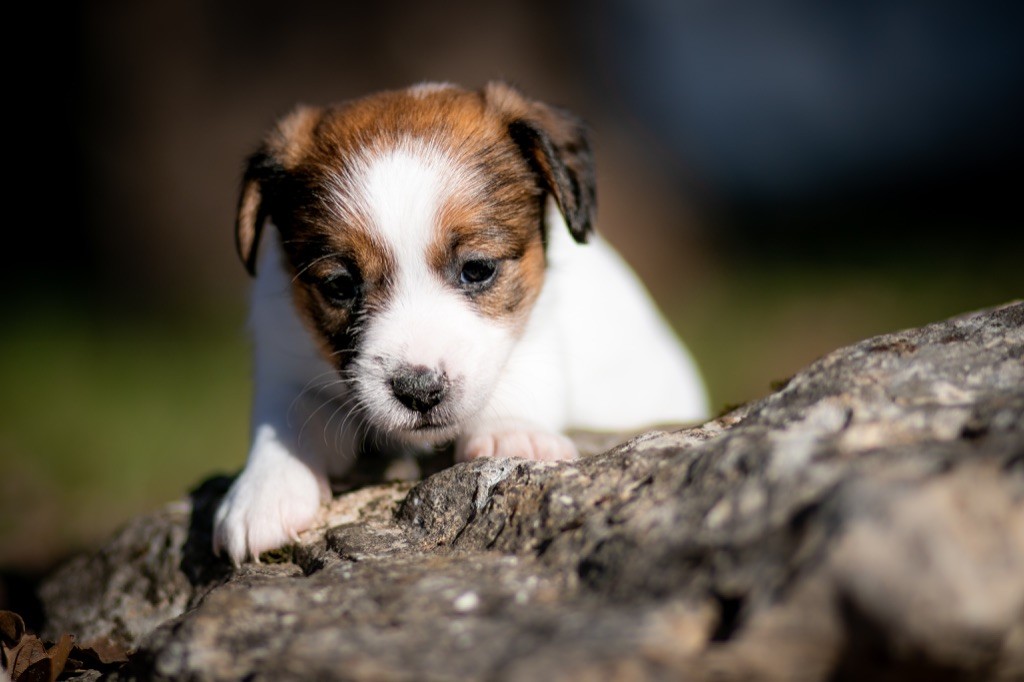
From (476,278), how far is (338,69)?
6.12 m

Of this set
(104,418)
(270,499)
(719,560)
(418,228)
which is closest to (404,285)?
(418,228)

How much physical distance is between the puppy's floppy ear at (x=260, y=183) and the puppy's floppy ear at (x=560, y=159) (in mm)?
675

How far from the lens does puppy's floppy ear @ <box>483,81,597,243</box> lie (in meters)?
3.08

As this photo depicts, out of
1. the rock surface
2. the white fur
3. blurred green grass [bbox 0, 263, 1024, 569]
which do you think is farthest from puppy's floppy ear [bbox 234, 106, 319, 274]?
blurred green grass [bbox 0, 263, 1024, 569]

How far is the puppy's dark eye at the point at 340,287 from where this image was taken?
9.25ft

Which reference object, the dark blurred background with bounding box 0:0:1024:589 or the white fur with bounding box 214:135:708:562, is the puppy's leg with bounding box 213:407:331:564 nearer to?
the white fur with bounding box 214:135:708:562

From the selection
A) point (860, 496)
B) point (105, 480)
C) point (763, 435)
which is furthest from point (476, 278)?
point (105, 480)

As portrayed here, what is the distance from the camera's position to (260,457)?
2779 mm

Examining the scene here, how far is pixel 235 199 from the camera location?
27.2ft

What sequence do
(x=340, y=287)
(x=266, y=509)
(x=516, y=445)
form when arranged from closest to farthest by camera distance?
1. (x=266, y=509)
2. (x=516, y=445)
3. (x=340, y=287)

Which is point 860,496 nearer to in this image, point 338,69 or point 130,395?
point 130,395

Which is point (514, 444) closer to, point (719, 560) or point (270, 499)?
point (270, 499)

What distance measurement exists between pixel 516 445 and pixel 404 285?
0.55 metres

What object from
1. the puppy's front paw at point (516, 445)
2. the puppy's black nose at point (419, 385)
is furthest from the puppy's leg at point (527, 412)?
the puppy's black nose at point (419, 385)
